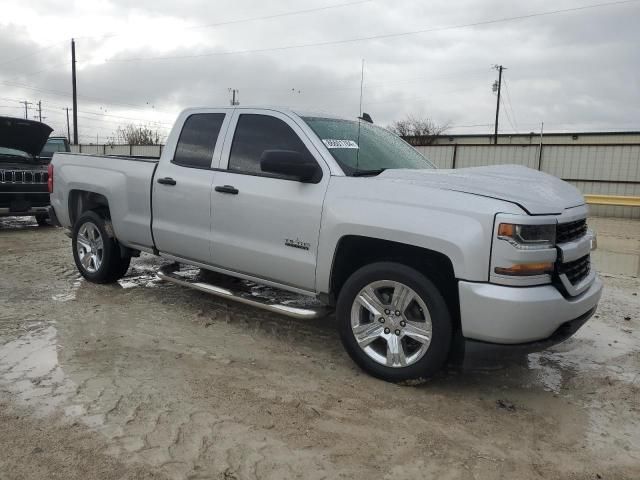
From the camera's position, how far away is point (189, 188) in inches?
192

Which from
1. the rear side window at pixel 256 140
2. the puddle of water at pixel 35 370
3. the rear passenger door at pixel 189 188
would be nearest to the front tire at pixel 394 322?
the rear side window at pixel 256 140

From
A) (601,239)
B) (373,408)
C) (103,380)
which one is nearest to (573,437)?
(373,408)

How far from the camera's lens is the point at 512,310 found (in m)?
3.20

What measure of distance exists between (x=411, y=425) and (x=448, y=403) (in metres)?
0.44

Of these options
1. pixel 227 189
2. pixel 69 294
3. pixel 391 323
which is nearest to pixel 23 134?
pixel 69 294

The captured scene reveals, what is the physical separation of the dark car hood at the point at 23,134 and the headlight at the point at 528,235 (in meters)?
8.92

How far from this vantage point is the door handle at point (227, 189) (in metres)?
4.51

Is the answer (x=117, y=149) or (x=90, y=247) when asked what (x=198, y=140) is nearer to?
(x=90, y=247)

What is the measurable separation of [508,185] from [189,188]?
2.71 m

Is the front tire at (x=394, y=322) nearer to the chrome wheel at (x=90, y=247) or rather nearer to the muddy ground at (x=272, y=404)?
Result: the muddy ground at (x=272, y=404)

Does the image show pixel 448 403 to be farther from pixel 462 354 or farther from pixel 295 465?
pixel 295 465

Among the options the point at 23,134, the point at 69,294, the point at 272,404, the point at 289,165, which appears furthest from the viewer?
the point at 23,134

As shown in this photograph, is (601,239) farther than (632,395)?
Yes

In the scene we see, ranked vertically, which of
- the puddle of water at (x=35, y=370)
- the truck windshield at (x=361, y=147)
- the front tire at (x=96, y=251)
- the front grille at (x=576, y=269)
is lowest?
A: the puddle of water at (x=35, y=370)
